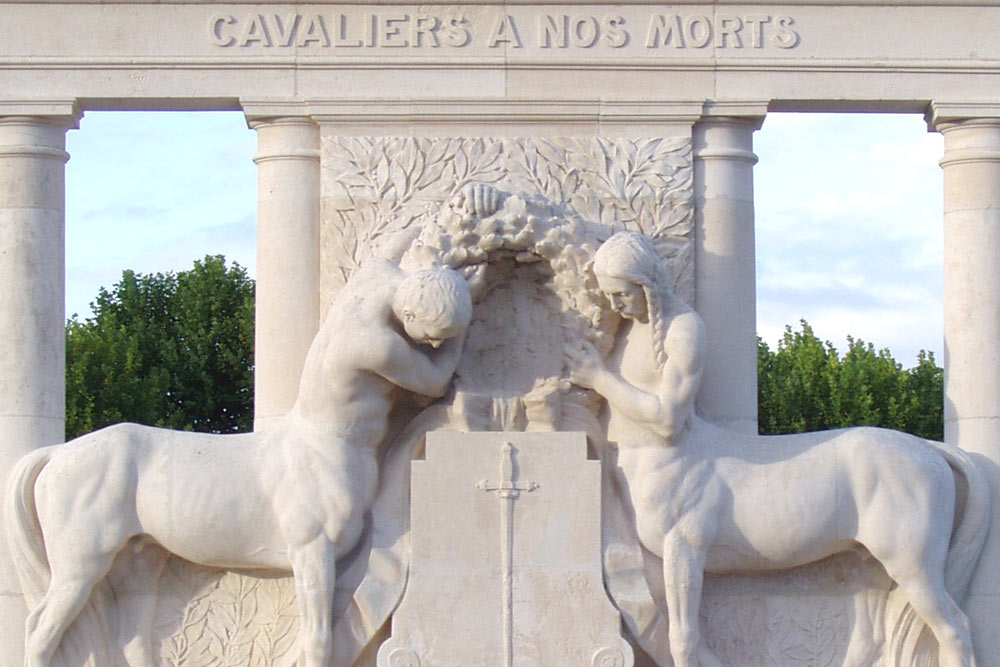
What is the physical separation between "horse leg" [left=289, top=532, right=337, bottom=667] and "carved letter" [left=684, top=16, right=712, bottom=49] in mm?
4458

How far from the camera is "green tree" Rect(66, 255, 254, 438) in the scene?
29844mm

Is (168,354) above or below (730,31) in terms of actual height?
below

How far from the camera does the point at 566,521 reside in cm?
1252

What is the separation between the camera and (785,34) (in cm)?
1370

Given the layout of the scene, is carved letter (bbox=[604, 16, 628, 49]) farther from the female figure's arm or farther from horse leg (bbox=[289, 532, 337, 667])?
horse leg (bbox=[289, 532, 337, 667])

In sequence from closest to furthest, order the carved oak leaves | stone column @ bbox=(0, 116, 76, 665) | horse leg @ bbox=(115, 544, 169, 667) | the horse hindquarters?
1. the horse hindquarters
2. horse leg @ bbox=(115, 544, 169, 667)
3. stone column @ bbox=(0, 116, 76, 665)
4. the carved oak leaves

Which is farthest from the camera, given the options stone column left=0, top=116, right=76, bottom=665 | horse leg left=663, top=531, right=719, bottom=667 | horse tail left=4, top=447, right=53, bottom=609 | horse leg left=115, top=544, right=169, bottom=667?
stone column left=0, top=116, right=76, bottom=665

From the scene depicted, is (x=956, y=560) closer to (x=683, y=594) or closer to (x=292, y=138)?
(x=683, y=594)

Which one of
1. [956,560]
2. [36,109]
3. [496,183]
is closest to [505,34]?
[496,183]

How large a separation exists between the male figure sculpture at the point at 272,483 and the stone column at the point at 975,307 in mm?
Answer: 3688

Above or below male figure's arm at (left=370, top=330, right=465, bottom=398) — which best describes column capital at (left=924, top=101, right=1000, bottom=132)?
above

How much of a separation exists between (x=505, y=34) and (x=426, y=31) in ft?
1.87

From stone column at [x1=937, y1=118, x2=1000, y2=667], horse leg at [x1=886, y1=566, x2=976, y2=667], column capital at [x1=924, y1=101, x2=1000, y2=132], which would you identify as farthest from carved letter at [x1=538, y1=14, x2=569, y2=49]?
horse leg at [x1=886, y1=566, x2=976, y2=667]

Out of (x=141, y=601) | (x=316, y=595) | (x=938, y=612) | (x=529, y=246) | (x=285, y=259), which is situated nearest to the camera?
(x=316, y=595)
